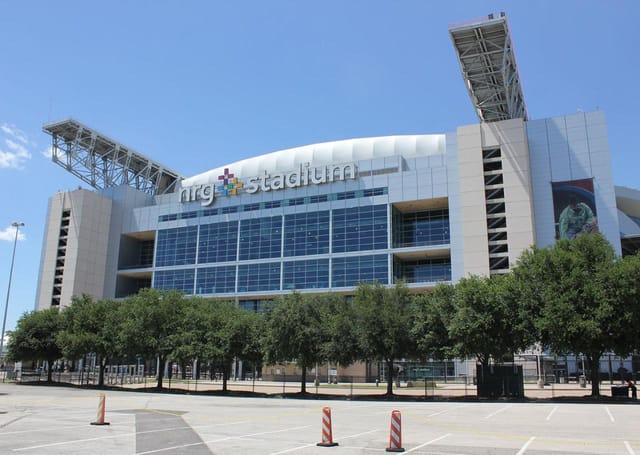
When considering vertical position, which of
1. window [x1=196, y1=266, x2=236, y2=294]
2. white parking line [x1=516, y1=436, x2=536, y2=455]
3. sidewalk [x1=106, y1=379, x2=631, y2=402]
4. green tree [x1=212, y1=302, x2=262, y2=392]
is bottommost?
sidewalk [x1=106, y1=379, x2=631, y2=402]

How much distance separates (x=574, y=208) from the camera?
71562 mm

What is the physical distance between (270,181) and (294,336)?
47.0 m

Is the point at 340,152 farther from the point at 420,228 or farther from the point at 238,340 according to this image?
the point at 238,340

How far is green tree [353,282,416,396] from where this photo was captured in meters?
44.7

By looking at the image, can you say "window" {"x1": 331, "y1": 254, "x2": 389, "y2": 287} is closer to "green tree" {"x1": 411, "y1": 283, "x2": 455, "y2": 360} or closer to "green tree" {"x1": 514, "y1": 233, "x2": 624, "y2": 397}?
"green tree" {"x1": 411, "y1": 283, "x2": 455, "y2": 360}

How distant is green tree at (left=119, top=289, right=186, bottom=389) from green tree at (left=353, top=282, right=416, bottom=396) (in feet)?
59.3

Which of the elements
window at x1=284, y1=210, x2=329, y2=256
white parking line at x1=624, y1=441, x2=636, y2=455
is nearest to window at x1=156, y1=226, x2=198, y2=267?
window at x1=284, y1=210, x2=329, y2=256

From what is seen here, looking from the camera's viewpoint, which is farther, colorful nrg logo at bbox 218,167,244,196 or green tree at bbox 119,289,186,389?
colorful nrg logo at bbox 218,167,244,196

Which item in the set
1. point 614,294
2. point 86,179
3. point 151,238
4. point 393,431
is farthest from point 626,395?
point 86,179

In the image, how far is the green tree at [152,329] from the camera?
53625 millimetres

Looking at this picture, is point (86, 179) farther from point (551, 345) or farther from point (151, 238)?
point (551, 345)

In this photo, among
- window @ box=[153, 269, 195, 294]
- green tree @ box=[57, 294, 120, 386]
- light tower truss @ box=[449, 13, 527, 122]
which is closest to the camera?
green tree @ box=[57, 294, 120, 386]

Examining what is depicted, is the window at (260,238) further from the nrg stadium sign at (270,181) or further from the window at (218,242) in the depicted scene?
the nrg stadium sign at (270,181)

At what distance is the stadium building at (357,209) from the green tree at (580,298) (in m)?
29.8
